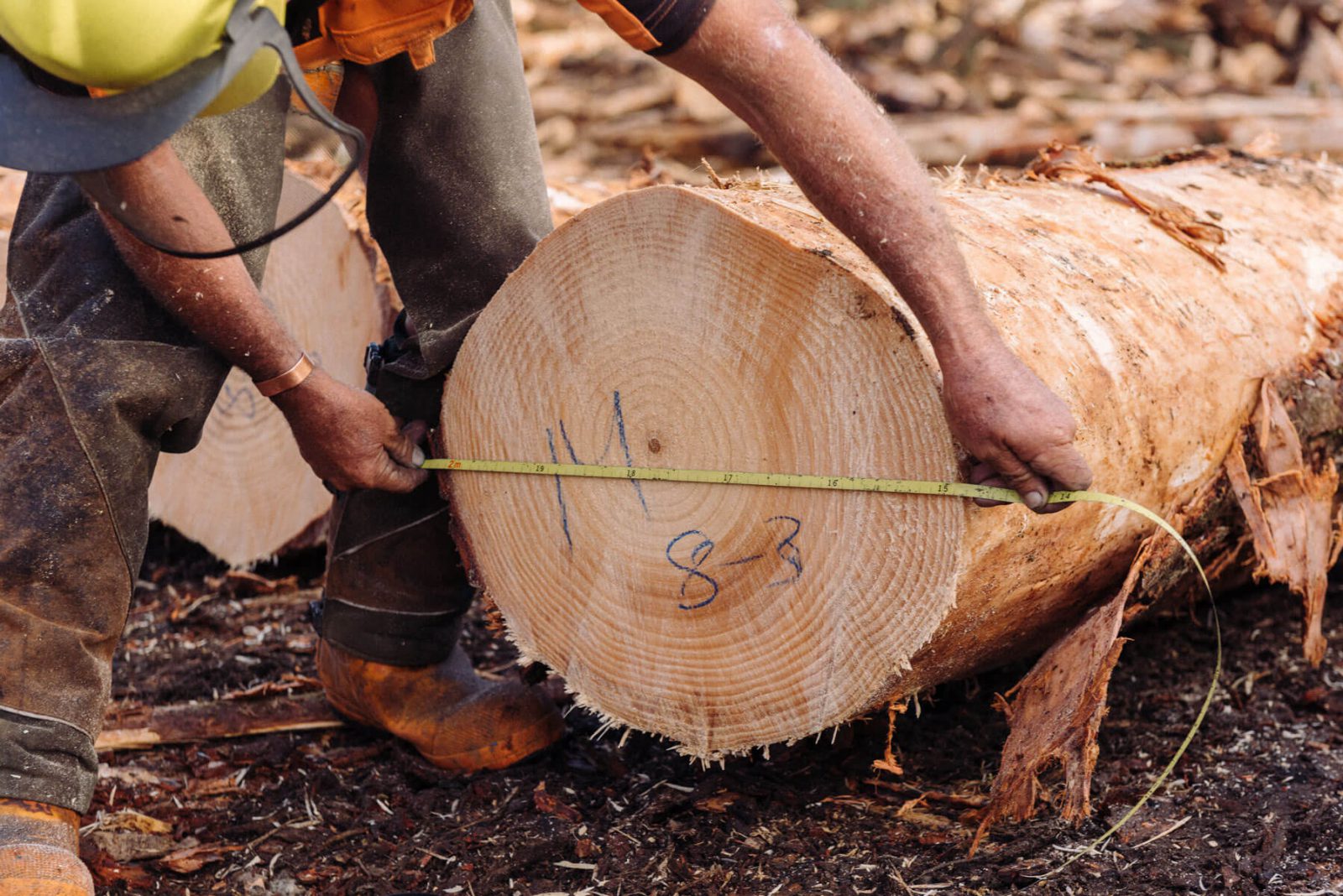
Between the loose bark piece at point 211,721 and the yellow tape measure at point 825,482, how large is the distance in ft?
2.65

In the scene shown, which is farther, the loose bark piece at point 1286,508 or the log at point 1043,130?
the log at point 1043,130

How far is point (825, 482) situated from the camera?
1.93 meters

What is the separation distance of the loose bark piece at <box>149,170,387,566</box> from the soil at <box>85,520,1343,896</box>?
2.00 feet

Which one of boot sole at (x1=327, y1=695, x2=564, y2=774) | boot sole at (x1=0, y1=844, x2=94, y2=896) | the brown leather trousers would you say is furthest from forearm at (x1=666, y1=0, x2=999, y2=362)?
boot sole at (x1=0, y1=844, x2=94, y2=896)

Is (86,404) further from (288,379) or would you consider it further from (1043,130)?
(1043,130)

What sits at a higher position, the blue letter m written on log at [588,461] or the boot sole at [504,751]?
the blue letter m written on log at [588,461]

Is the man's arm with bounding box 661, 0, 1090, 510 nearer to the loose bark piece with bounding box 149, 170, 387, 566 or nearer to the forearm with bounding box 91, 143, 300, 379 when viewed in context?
the forearm with bounding box 91, 143, 300, 379

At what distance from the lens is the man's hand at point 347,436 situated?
7.06 feet

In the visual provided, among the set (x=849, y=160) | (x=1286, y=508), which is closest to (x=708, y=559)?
(x=849, y=160)

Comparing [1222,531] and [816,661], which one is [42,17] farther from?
[1222,531]

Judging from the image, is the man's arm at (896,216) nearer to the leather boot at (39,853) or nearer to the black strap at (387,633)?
the black strap at (387,633)

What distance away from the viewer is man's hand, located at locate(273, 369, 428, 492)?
215cm

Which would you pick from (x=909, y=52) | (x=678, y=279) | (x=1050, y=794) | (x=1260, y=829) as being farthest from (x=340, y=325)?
(x=909, y=52)

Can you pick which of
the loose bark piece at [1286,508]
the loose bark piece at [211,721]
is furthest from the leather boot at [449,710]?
the loose bark piece at [1286,508]
